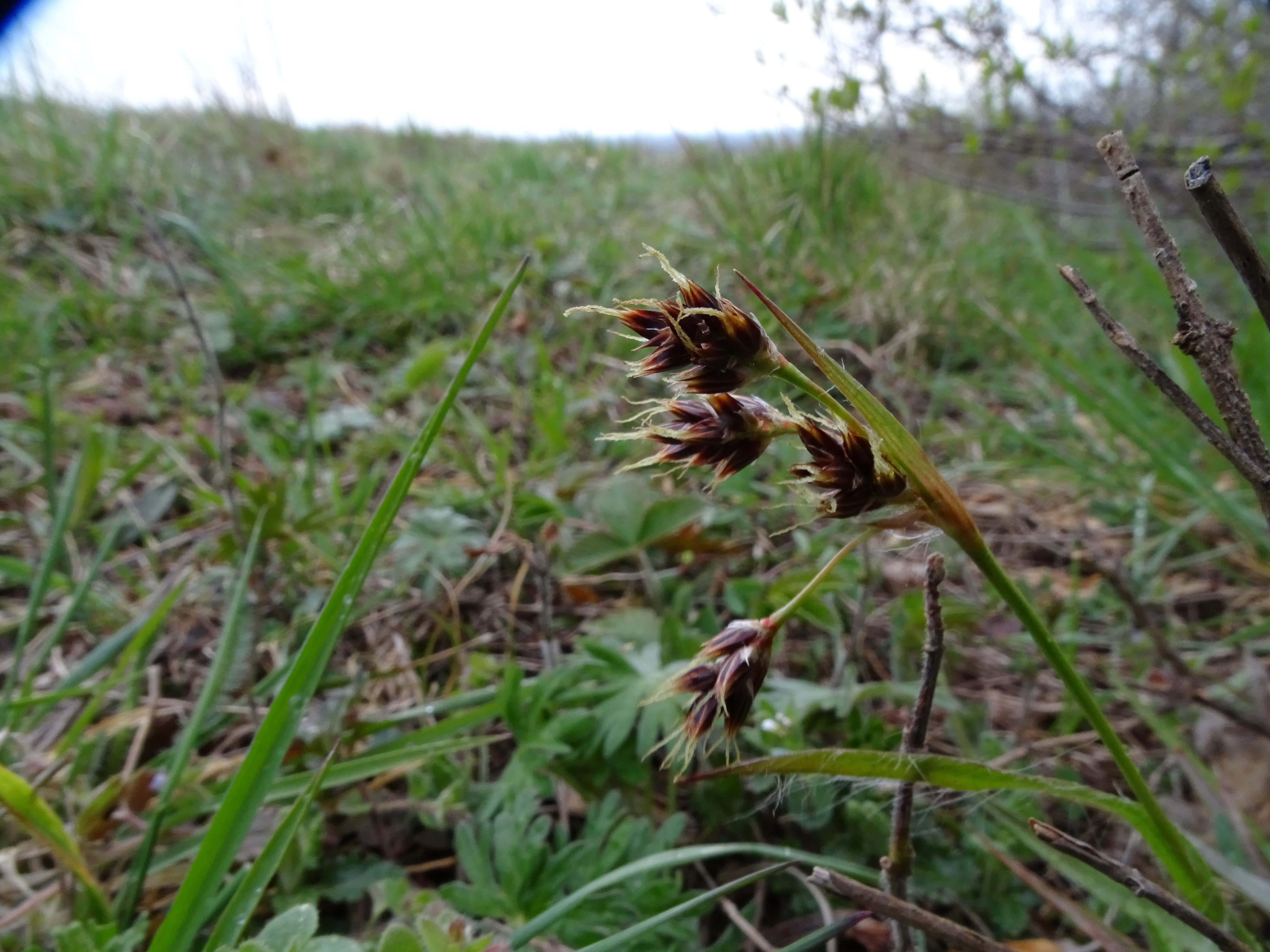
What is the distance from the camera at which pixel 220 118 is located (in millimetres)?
5156

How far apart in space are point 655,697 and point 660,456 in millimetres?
168

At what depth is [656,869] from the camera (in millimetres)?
827

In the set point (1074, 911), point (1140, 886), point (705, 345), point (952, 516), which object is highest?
point (705, 345)

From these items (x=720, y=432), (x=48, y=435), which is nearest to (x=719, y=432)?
(x=720, y=432)

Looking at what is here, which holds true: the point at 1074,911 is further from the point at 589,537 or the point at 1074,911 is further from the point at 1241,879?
the point at 589,537

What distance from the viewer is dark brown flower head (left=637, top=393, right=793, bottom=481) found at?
1.73 ft

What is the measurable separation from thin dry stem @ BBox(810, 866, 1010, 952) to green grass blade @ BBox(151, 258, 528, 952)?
0.50 m

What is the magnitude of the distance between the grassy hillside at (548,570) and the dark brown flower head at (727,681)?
46 millimetres

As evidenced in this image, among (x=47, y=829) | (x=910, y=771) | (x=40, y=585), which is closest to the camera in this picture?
(x=910, y=771)

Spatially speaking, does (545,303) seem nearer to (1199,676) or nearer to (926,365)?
(926,365)

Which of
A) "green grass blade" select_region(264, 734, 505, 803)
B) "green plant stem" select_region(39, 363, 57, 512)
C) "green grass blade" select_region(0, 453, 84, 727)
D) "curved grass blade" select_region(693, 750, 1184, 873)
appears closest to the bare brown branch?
"curved grass blade" select_region(693, 750, 1184, 873)

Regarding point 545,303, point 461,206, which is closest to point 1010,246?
point 545,303

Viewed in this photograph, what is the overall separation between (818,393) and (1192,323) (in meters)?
0.30

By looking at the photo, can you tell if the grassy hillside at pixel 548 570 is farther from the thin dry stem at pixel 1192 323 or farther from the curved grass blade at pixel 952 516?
the thin dry stem at pixel 1192 323
